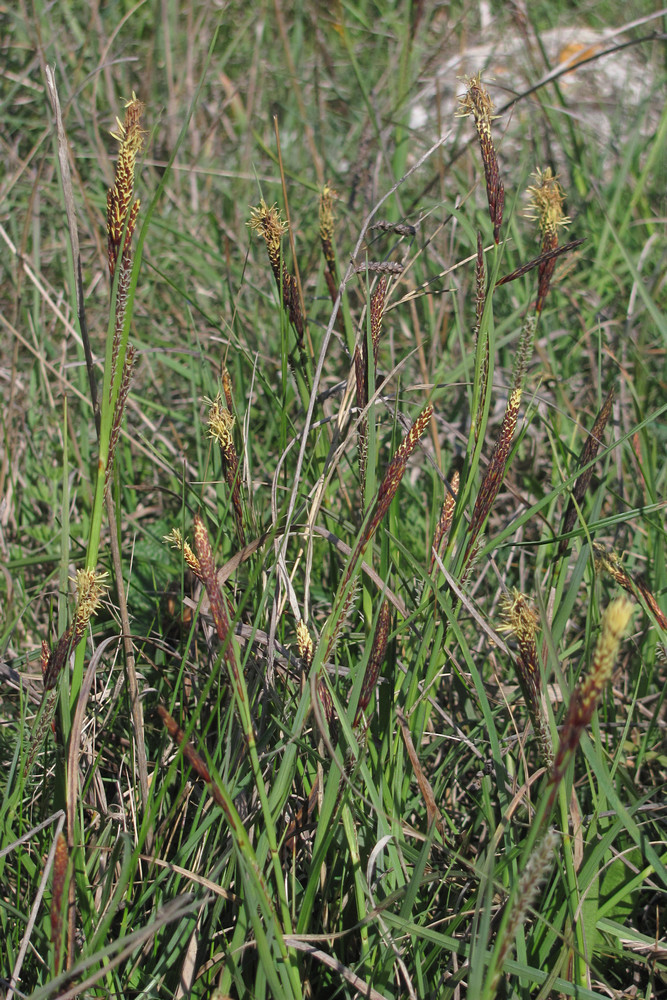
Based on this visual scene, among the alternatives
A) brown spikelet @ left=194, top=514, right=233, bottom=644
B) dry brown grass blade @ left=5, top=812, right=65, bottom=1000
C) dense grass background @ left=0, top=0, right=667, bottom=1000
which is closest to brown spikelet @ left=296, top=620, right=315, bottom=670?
dense grass background @ left=0, top=0, right=667, bottom=1000

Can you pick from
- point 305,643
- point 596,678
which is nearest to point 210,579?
point 305,643

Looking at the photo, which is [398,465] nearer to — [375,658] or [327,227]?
[375,658]

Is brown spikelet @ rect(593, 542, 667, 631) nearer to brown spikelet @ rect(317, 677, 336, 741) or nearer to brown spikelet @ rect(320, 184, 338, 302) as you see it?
brown spikelet @ rect(317, 677, 336, 741)

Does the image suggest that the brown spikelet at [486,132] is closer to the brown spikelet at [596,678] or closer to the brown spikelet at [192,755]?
the brown spikelet at [596,678]

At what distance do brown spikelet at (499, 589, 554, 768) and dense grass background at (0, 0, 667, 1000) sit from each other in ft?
0.10

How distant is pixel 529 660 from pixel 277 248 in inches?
26.1

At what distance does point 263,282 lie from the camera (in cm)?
269

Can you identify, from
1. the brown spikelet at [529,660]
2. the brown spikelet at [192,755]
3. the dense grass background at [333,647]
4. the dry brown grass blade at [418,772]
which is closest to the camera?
the brown spikelet at [192,755]

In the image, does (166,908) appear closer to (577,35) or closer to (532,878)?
(532,878)

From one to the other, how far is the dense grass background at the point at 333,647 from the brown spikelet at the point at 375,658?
0.16 feet

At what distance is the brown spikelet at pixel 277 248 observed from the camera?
1.07 metres

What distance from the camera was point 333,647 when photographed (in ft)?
3.51

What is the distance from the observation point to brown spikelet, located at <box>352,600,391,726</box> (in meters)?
1.00

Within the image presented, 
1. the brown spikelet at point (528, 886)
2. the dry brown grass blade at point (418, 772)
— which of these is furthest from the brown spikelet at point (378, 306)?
the brown spikelet at point (528, 886)
